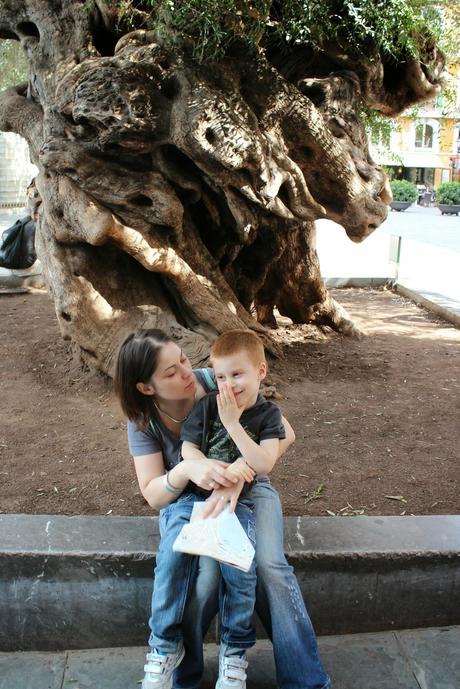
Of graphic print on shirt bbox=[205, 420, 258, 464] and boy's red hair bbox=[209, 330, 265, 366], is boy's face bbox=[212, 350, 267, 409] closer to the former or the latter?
boy's red hair bbox=[209, 330, 265, 366]

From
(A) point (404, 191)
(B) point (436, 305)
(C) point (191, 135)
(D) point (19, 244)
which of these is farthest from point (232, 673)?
(A) point (404, 191)

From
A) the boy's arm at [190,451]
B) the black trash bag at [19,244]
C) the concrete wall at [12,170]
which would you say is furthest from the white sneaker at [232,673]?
the concrete wall at [12,170]

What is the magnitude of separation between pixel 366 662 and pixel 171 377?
1.26 m

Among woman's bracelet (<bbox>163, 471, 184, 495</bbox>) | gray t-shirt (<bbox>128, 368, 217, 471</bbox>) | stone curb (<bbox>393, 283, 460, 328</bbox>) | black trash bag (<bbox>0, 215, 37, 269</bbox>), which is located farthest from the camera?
black trash bag (<bbox>0, 215, 37, 269</bbox>)

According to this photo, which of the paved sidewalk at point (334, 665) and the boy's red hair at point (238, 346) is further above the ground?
the boy's red hair at point (238, 346)

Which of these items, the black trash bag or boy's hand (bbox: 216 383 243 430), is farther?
the black trash bag

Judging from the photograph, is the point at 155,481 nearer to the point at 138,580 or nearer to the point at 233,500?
the point at 233,500

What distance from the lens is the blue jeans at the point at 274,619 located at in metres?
2.10

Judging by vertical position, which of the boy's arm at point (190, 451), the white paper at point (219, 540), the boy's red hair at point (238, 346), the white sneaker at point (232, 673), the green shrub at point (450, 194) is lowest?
the white sneaker at point (232, 673)

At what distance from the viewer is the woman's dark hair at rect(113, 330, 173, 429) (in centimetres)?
231

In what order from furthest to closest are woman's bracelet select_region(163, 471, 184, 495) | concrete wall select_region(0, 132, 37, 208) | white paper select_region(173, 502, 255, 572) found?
concrete wall select_region(0, 132, 37, 208) < woman's bracelet select_region(163, 471, 184, 495) < white paper select_region(173, 502, 255, 572)

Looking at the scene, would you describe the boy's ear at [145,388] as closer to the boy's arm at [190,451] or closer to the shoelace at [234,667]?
the boy's arm at [190,451]

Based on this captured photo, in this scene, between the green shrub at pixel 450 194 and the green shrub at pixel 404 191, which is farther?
the green shrub at pixel 404 191

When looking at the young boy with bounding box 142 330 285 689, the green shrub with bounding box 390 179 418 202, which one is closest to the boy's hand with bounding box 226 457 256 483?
the young boy with bounding box 142 330 285 689
